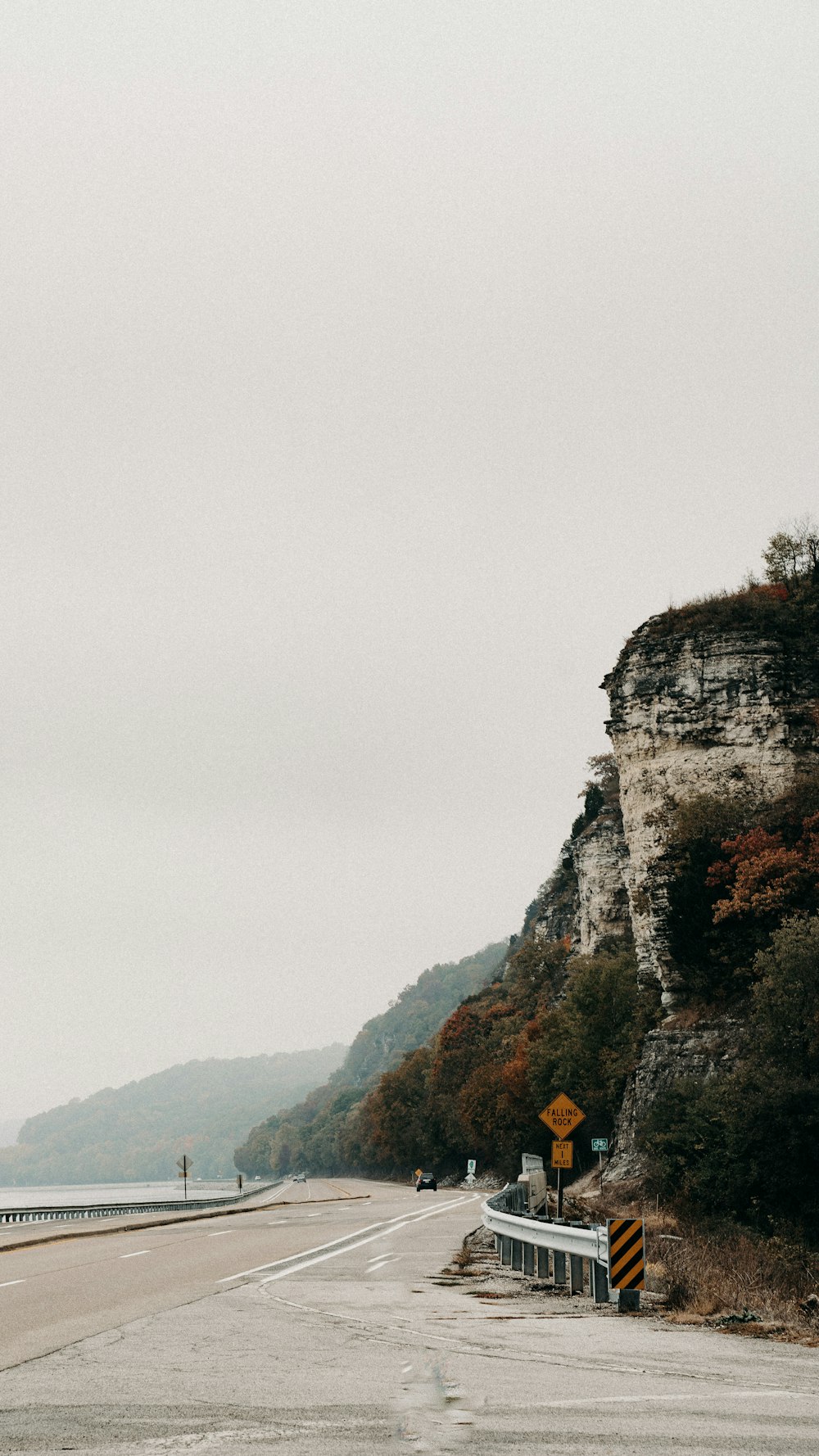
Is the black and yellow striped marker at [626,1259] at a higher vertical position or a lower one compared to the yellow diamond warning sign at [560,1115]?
lower

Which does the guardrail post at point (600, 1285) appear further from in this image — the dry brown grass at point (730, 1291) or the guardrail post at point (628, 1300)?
the dry brown grass at point (730, 1291)

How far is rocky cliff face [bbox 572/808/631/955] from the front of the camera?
78125 mm

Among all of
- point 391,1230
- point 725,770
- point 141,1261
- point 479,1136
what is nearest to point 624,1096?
point 725,770

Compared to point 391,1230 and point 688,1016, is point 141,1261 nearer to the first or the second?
point 391,1230

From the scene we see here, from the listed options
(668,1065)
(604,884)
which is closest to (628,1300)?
(668,1065)

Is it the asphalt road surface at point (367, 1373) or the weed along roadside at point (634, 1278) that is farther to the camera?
the weed along roadside at point (634, 1278)

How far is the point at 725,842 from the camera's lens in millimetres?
49438

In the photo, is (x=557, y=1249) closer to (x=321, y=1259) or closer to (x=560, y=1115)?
(x=321, y=1259)

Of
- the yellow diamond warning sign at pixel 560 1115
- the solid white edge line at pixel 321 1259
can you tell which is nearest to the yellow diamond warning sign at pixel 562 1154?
the yellow diamond warning sign at pixel 560 1115

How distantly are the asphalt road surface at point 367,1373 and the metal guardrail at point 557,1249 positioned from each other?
418mm

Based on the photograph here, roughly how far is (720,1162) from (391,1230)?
1396cm

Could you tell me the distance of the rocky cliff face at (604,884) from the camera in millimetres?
78125

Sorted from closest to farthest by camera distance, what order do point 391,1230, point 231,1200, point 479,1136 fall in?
Result: point 391,1230
point 231,1200
point 479,1136

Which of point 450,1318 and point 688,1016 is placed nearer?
point 450,1318
